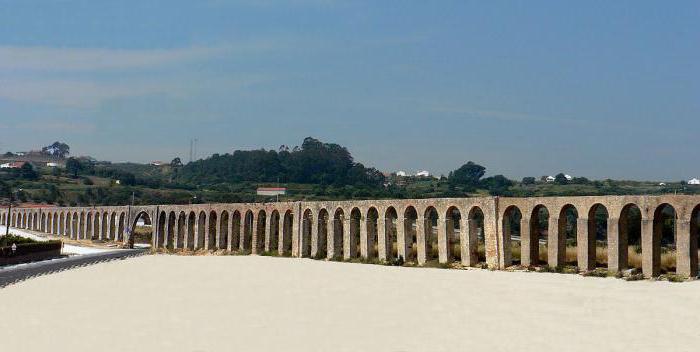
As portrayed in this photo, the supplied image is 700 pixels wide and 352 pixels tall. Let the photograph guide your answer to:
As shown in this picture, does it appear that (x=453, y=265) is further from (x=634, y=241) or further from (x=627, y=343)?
(x=627, y=343)

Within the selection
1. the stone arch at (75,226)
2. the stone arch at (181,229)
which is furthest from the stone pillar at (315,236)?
the stone arch at (75,226)

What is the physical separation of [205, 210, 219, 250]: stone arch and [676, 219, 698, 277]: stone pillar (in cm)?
4495

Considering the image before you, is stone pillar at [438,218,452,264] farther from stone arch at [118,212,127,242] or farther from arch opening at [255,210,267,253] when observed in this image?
stone arch at [118,212,127,242]

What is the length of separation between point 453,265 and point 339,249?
40.2 feet

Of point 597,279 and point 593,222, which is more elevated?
point 593,222

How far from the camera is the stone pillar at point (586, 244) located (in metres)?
35.4

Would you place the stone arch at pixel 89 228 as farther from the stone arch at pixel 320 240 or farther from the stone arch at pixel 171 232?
the stone arch at pixel 320 240

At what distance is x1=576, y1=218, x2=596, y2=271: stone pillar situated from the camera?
35.4m

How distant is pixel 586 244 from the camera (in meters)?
35.5

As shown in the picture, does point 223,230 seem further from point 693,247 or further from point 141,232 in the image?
point 141,232

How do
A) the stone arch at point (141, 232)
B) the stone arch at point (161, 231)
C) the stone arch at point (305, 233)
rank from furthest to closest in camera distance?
the stone arch at point (141, 232) → the stone arch at point (161, 231) → the stone arch at point (305, 233)

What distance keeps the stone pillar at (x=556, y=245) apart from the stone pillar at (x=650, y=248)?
4636 millimetres

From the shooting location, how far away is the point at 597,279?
32531mm

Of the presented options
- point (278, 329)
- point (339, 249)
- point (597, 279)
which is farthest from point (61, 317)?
point (339, 249)
